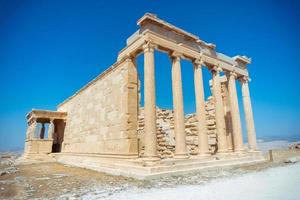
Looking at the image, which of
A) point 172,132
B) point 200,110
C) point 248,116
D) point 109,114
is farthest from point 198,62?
point 248,116

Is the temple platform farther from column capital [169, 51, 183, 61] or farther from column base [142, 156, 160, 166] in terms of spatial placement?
column capital [169, 51, 183, 61]

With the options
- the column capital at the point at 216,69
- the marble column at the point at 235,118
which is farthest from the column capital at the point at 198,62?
the marble column at the point at 235,118

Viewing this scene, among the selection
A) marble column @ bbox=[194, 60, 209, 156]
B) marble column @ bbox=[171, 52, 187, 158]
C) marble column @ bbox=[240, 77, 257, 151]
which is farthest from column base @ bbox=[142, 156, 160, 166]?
marble column @ bbox=[240, 77, 257, 151]

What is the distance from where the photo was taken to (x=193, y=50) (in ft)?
40.3

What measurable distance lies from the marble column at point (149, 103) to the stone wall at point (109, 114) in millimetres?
1559

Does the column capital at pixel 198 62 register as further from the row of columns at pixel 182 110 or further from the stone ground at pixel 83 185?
the stone ground at pixel 83 185

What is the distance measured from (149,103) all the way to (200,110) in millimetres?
3703

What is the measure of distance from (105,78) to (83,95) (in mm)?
4285

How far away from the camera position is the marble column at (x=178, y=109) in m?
10.1

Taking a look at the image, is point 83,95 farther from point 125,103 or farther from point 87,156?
point 125,103

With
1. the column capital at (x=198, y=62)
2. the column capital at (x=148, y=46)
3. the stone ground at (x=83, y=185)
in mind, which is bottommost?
the stone ground at (x=83, y=185)

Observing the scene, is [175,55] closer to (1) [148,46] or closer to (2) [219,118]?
Result: (1) [148,46]

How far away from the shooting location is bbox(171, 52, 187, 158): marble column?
10133mm

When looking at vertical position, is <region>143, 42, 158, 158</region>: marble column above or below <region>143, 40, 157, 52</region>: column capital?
below
